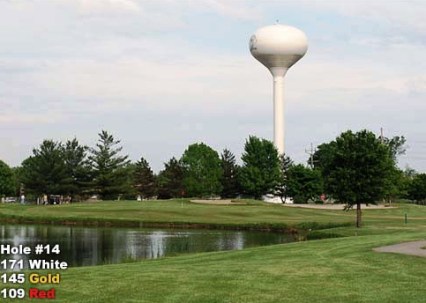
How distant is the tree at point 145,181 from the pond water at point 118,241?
5699 cm

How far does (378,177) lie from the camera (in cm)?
4809

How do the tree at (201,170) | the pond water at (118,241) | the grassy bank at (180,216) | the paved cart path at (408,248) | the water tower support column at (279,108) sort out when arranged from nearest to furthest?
1. the paved cart path at (408,248)
2. the pond water at (118,241)
3. the grassy bank at (180,216)
4. the tree at (201,170)
5. the water tower support column at (279,108)

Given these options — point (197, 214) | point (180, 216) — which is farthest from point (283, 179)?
point (180, 216)

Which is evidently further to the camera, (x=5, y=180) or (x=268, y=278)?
(x=5, y=180)

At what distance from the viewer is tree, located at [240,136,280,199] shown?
327ft

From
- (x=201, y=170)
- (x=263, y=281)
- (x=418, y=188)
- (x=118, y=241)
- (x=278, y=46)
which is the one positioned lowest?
(x=118, y=241)

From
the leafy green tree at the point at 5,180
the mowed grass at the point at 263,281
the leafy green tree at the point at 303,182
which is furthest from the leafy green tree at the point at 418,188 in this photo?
the mowed grass at the point at 263,281

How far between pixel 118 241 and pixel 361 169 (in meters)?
17.3

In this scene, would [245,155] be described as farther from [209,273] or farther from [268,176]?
[209,273]

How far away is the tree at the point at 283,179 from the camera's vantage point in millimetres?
101500

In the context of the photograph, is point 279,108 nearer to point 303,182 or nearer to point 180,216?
point 303,182

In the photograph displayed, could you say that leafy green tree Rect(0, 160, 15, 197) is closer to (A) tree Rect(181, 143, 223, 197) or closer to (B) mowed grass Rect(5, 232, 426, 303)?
(A) tree Rect(181, 143, 223, 197)

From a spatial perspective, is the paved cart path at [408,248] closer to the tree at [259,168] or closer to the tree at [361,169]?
the tree at [361,169]

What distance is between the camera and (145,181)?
118625 mm
